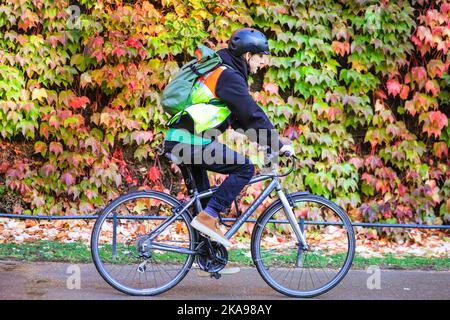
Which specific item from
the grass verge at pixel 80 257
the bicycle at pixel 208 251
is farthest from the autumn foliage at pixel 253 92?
the bicycle at pixel 208 251

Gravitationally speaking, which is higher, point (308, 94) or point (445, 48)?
point (445, 48)

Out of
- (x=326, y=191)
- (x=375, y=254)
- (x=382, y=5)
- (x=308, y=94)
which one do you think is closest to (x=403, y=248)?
(x=375, y=254)

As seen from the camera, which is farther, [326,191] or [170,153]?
[326,191]

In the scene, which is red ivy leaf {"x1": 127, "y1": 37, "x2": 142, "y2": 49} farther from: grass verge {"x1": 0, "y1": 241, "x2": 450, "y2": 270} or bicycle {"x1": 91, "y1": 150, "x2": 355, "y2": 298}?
bicycle {"x1": 91, "y1": 150, "x2": 355, "y2": 298}

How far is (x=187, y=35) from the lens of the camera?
22.6ft

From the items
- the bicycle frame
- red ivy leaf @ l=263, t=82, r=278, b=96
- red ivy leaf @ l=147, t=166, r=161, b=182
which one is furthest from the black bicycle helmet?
red ivy leaf @ l=147, t=166, r=161, b=182

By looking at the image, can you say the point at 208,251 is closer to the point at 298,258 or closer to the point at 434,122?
the point at 298,258

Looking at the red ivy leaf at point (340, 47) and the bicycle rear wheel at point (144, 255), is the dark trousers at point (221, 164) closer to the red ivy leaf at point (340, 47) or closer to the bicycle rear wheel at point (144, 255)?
the bicycle rear wheel at point (144, 255)

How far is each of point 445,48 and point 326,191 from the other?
1.95 metres

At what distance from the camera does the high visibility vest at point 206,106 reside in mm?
4320

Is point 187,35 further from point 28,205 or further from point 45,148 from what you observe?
point 28,205

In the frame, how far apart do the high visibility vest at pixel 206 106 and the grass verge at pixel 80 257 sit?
1691 mm

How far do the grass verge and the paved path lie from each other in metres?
0.17

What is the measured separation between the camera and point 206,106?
4352 mm
